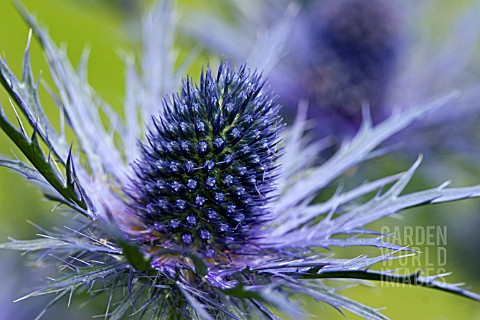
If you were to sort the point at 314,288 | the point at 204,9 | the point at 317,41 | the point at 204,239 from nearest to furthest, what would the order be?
the point at 314,288, the point at 204,239, the point at 317,41, the point at 204,9

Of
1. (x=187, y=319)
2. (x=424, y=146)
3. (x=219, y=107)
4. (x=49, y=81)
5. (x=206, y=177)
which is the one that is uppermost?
(x=49, y=81)

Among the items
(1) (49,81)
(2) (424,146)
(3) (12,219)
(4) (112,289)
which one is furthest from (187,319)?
(1) (49,81)

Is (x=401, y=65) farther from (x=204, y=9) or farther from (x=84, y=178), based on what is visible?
(x=84, y=178)

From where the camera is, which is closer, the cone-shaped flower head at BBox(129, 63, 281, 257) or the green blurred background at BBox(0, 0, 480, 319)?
the cone-shaped flower head at BBox(129, 63, 281, 257)

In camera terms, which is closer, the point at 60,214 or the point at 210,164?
the point at 210,164

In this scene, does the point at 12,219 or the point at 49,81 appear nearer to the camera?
the point at 12,219
